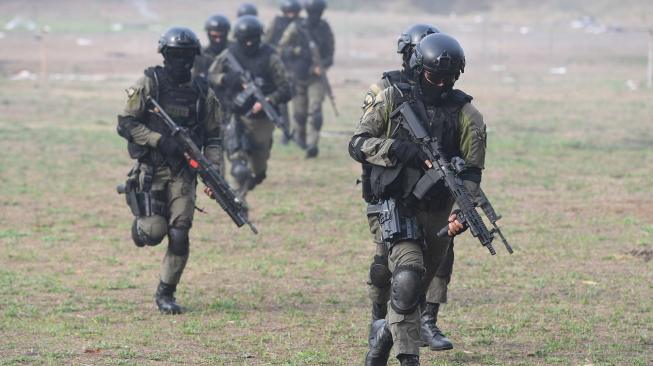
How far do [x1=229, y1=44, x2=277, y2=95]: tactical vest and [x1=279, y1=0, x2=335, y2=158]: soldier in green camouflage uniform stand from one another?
4.35 m

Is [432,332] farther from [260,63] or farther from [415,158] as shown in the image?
[260,63]

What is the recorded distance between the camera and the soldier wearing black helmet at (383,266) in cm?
744

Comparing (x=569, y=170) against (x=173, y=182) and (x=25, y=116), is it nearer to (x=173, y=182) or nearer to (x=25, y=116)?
(x=173, y=182)

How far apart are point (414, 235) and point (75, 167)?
36.9 feet

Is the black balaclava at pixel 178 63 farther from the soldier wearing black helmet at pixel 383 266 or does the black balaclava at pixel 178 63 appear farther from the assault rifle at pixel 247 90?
the assault rifle at pixel 247 90

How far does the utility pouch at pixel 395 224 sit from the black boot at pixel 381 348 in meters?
0.48

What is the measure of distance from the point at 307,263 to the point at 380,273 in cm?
392

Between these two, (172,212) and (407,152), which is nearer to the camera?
(407,152)

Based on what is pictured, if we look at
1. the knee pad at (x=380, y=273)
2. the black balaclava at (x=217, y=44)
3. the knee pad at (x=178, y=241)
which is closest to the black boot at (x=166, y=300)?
the knee pad at (x=178, y=241)

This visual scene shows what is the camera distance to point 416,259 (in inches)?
279

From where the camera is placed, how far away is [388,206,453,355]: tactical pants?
6996mm

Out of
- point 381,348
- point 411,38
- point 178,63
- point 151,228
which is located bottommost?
point 381,348

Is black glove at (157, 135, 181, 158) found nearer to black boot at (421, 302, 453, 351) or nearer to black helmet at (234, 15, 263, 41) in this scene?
black boot at (421, 302, 453, 351)

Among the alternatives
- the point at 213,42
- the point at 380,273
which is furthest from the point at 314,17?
the point at 380,273
